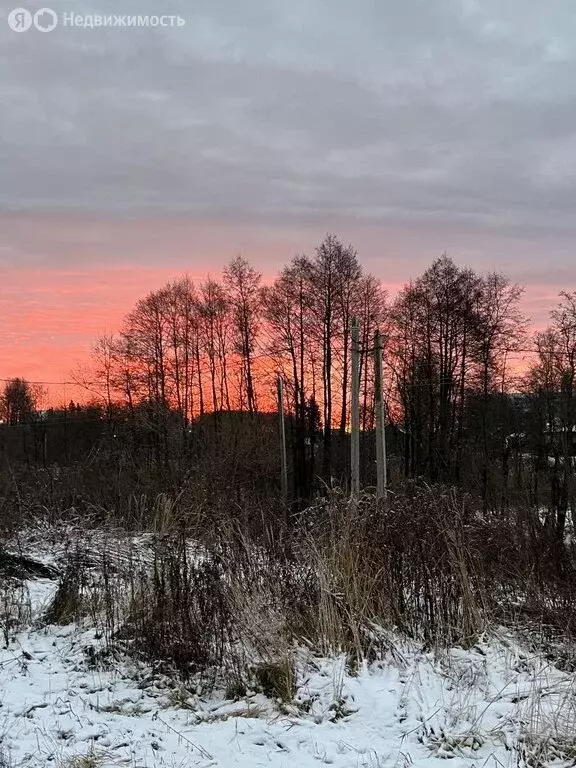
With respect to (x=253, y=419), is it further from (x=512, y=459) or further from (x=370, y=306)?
(x=512, y=459)

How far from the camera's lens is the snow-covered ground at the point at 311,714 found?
11.7ft

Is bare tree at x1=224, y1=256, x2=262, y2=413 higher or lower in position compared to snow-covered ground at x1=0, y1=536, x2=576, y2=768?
higher

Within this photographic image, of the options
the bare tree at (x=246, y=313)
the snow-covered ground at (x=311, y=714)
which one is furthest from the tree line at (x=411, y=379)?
the snow-covered ground at (x=311, y=714)

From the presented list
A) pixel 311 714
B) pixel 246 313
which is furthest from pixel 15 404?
pixel 311 714

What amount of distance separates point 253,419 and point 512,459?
600 inches

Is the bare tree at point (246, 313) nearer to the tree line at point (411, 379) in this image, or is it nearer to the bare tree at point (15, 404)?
the tree line at point (411, 379)

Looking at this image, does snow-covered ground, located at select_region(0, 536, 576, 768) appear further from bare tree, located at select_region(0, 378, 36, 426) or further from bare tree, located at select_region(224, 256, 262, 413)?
bare tree, located at select_region(0, 378, 36, 426)

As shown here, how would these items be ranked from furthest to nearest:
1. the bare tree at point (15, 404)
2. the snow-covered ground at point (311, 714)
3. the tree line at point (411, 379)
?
the bare tree at point (15, 404) → the tree line at point (411, 379) → the snow-covered ground at point (311, 714)

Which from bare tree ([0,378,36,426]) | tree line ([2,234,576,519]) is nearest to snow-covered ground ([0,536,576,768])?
tree line ([2,234,576,519])

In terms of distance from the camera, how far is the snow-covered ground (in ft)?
11.7

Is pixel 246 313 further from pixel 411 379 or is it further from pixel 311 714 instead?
pixel 311 714

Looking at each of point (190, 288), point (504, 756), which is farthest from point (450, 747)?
point (190, 288)

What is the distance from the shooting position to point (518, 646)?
5.12 m

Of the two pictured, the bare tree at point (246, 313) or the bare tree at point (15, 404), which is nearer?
the bare tree at point (246, 313)
